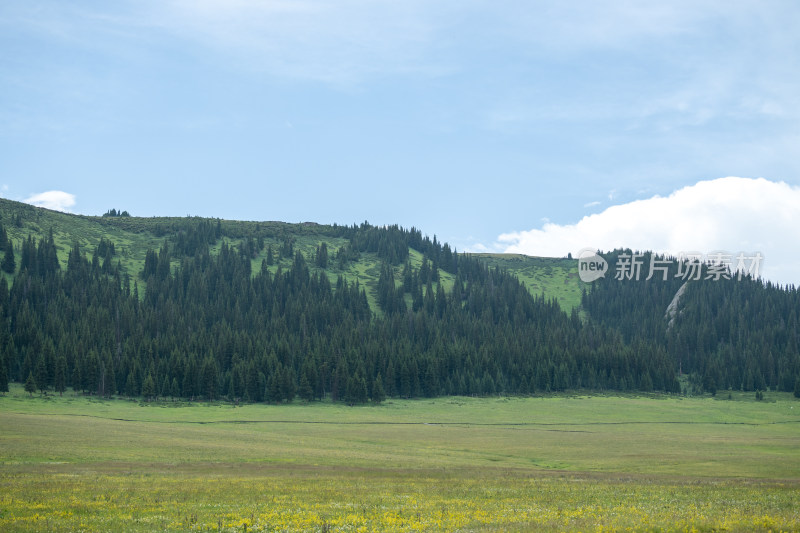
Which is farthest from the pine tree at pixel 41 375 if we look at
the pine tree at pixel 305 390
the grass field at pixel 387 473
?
the pine tree at pixel 305 390

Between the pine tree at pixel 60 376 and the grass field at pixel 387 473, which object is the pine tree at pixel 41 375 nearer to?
the pine tree at pixel 60 376

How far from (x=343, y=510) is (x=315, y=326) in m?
170

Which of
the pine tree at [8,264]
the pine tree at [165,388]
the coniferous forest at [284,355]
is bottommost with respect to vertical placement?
the pine tree at [165,388]

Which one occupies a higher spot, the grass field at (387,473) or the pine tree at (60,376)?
the grass field at (387,473)

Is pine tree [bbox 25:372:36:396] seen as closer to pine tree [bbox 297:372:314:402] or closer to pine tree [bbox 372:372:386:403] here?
pine tree [bbox 297:372:314:402]

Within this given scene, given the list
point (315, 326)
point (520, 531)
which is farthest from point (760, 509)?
point (315, 326)

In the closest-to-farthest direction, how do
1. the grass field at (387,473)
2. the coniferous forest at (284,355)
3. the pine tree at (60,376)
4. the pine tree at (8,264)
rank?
the grass field at (387,473), the pine tree at (60,376), the coniferous forest at (284,355), the pine tree at (8,264)

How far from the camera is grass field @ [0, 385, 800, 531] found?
76.0 feet

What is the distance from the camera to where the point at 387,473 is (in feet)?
140

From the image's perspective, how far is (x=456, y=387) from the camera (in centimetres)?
15025

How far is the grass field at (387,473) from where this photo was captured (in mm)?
23156

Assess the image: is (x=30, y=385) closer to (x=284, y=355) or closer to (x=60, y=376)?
(x=60, y=376)

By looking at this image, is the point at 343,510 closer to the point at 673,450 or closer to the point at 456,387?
the point at 673,450

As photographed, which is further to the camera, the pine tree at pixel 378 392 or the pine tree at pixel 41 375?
the pine tree at pixel 378 392
